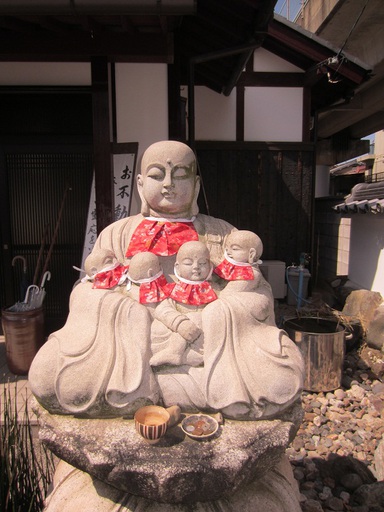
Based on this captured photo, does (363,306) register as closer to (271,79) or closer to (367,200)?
(367,200)

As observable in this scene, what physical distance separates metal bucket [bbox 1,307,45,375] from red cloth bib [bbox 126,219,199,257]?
2.31 meters

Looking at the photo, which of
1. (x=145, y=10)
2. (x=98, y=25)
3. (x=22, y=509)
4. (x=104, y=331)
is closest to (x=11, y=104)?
(x=98, y=25)

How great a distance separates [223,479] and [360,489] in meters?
2.03

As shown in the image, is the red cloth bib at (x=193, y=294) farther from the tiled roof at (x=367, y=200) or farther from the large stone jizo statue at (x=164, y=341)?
the tiled roof at (x=367, y=200)

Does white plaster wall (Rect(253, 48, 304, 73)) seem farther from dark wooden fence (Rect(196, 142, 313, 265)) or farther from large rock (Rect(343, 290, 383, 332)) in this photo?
large rock (Rect(343, 290, 383, 332))

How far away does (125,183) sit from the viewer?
4.83 m

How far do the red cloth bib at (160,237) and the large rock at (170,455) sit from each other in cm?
111

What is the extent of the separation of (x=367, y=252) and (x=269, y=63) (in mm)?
4173

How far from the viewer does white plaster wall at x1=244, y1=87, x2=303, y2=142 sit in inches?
299

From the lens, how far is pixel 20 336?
179 inches


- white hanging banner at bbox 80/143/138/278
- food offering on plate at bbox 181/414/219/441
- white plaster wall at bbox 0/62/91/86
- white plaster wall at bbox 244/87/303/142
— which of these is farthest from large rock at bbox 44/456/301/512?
white plaster wall at bbox 244/87/303/142

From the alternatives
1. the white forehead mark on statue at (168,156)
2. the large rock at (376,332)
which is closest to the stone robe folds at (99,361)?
the white forehead mark on statue at (168,156)

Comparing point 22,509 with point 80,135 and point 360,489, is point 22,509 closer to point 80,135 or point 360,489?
point 360,489

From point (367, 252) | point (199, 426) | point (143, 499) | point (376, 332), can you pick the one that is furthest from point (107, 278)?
point (367, 252)
